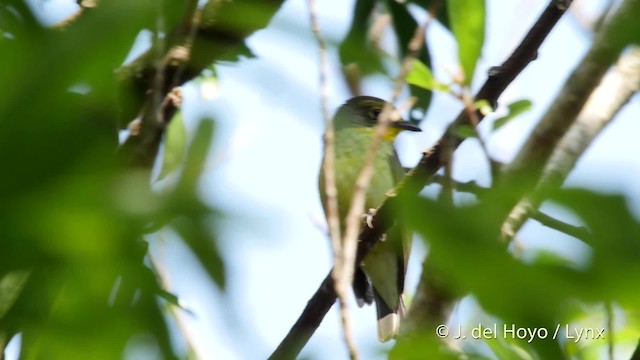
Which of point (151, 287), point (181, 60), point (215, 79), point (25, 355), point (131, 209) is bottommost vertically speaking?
point (215, 79)

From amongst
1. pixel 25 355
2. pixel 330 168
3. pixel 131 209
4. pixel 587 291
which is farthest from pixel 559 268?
pixel 330 168

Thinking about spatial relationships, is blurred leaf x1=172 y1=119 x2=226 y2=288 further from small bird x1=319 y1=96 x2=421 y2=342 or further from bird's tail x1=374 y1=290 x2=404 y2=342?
bird's tail x1=374 y1=290 x2=404 y2=342

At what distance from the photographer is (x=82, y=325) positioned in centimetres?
89

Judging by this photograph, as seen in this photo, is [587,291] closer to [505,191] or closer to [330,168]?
[505,191]

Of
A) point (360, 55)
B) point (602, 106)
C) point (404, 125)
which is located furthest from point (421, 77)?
point (360, 55)

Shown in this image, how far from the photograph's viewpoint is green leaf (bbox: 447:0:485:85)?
233 cm

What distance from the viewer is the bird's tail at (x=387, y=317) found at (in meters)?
4.96

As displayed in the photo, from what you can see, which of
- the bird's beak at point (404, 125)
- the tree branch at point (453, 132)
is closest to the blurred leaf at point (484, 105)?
the tree branch at point (453, 132)

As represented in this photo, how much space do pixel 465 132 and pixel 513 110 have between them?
88cm

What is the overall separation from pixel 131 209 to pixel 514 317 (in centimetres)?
35

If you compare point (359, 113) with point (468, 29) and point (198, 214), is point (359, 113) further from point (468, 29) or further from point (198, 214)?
point (198, 214)

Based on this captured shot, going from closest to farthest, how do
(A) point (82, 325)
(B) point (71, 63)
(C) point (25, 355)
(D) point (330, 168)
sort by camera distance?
(B) point (71, 63) < (A) point (82, 325) < (C) point (25, 355) < (D) point (330, 168)

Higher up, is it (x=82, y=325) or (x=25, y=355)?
(x=82, y=325)

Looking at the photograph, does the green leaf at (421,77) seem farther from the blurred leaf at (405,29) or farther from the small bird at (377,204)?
the small bird at (377,204)
